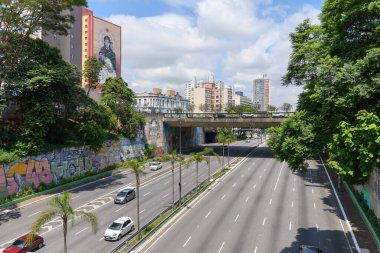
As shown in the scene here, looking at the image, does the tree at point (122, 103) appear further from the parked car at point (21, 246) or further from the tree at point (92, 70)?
the parked car at point (21, 246)

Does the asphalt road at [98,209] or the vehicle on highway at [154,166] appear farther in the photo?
the vehicle on highway at [154,166]

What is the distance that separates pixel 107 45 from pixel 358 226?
14062 cm

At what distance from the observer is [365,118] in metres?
17.0

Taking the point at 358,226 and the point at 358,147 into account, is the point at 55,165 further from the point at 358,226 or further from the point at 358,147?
the point at 358,147

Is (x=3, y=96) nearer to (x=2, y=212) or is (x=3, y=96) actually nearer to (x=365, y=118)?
(x=2, y=212)

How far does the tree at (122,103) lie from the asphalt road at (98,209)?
→ 1335cm

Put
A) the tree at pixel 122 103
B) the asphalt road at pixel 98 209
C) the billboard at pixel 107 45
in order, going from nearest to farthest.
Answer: the asphalt road at pixel 98 209, the tree at pixel 122 103, the billboard at pixel 107 45

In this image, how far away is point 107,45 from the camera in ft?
506

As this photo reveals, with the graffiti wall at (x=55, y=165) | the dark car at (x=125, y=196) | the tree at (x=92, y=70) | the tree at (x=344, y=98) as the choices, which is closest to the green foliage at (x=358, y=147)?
the tree at (x=344, y=98)

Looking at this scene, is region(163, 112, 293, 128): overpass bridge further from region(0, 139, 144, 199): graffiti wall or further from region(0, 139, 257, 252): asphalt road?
region(0, 139, 257, 252): asphalt road

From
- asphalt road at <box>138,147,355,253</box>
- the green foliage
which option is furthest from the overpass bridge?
the green foliage

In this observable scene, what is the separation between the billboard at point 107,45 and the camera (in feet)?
488

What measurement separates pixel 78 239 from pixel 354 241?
2475cm

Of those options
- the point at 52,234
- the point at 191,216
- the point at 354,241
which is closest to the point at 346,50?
the point at 354,241
